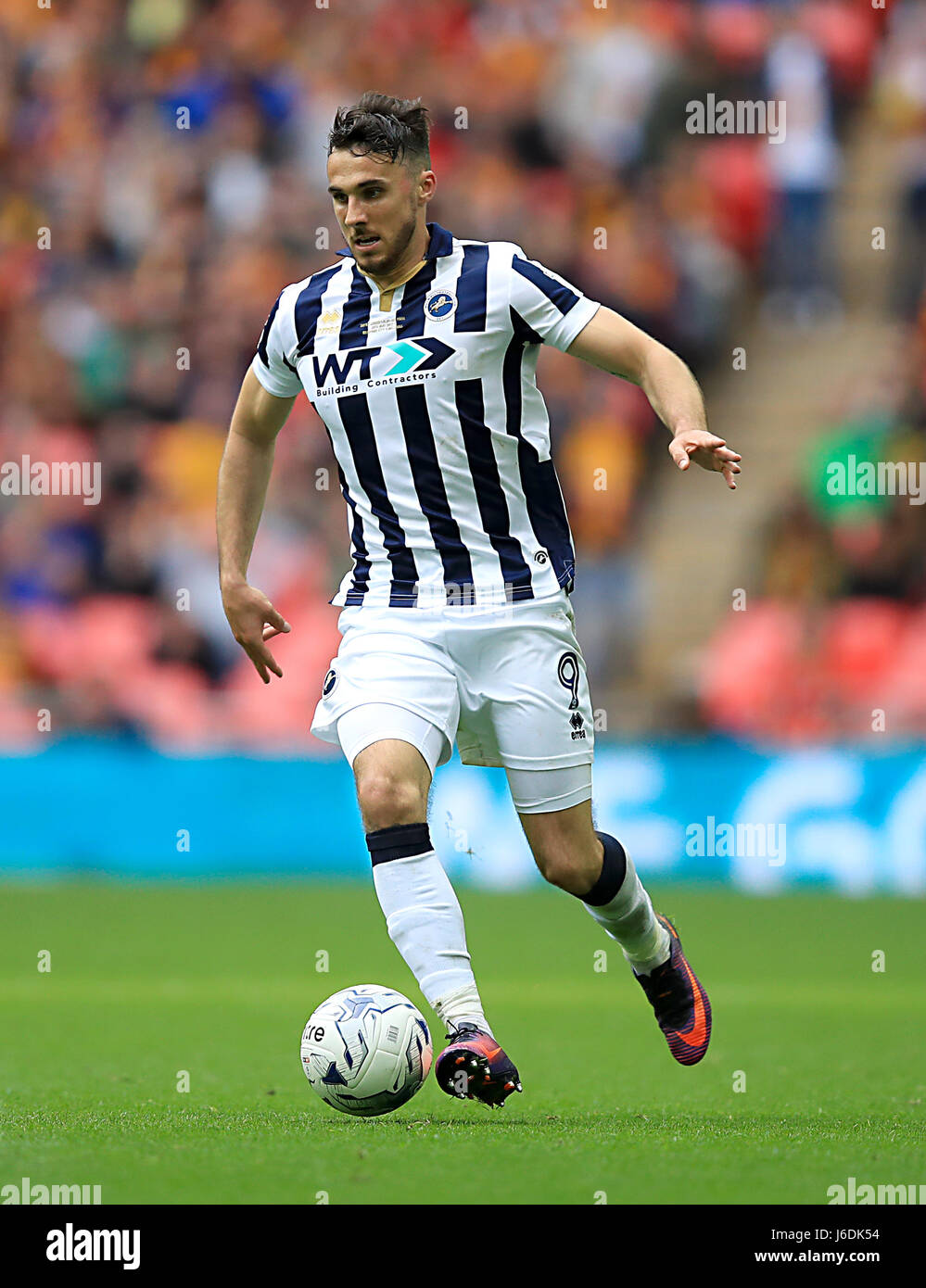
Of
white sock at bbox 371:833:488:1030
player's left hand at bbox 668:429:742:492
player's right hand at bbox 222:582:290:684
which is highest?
player's left hand at bbox 668:429:742:492

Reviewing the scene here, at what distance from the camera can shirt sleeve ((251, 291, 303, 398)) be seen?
5.40m

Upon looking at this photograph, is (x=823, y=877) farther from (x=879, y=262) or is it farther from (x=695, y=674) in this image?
(x=879, y=262)

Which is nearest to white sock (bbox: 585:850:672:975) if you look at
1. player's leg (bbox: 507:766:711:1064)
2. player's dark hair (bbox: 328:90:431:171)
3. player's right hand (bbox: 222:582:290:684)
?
player's leg (bbox: 507:766:711:1064)

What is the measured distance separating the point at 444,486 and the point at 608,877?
1.21 m

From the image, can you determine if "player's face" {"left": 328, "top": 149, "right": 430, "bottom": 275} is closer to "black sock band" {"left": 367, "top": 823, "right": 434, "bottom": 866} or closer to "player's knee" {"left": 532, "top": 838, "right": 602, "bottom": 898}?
"black sock band" {"left": 367, "top": 823, "right": 434, "bottom": 866}

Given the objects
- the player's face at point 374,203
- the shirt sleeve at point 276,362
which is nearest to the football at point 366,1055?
the shirt sleeve at point 276,362

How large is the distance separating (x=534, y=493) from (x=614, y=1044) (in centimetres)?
227

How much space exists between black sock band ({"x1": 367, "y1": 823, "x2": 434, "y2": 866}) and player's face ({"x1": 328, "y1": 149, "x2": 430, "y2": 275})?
1.53m

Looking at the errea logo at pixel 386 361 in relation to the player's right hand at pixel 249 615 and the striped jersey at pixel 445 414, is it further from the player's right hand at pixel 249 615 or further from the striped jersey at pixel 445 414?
the player's right hand at pixel 249 615

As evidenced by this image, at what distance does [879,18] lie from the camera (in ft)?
50.0

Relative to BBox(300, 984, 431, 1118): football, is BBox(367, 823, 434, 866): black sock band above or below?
above

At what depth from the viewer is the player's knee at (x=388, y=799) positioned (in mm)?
4840

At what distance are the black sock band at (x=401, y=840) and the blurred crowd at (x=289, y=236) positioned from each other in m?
8.09
